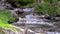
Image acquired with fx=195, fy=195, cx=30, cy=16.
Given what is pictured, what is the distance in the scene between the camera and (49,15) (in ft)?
72.8

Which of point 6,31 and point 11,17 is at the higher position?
point 11,17

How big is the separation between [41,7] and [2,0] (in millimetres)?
10793

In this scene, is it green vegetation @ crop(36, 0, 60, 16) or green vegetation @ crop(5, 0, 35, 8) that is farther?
green vegetation @ crop(5, 0, 35, 8)

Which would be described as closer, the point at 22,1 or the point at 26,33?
the point at 26,33

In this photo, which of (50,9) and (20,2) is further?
(20,2)

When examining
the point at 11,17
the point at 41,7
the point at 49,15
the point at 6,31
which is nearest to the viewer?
the point at 6,31

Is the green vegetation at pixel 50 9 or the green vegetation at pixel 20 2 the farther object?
the green vegetation at pixel 20 2

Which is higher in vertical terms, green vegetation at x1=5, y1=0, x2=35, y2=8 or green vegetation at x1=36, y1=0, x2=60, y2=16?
green vegetation at x1=5, y1=0, x2=35, y2=8

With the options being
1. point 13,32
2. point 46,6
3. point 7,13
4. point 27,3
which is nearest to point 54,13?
point 46,6

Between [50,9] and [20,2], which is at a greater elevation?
[20,2]

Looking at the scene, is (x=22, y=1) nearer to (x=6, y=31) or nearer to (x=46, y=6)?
(x=46, y=6)

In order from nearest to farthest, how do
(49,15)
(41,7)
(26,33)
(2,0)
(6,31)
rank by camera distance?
(6,31)
(26,33)
(49,15)
(41,7)
(2,0)

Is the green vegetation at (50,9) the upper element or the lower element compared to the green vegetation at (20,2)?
lower

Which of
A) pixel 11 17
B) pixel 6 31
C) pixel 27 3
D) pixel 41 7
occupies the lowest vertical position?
pixel 6 31
